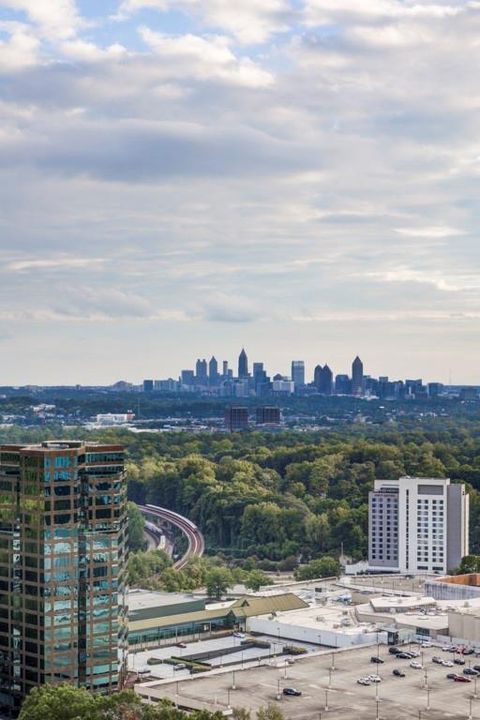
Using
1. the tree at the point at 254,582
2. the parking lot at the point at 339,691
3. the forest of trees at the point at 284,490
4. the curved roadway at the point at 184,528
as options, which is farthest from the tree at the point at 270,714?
the curved roadway at the point at 184,528

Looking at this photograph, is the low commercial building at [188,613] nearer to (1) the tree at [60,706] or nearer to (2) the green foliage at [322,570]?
(2) the green foliage at [322,570]

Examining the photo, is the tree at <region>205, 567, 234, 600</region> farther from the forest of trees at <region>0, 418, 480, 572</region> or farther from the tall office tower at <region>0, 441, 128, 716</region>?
the tall office tower at <region>0, 441, 128, 716</region>

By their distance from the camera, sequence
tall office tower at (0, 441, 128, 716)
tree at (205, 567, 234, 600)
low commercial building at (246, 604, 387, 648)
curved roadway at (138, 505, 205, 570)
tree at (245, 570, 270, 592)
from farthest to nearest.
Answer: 1. curved roadway at (138, 505, 205, 570)
2. tree at (245, 570, 270, 592)
3. tree at (205, 567, 234, 600)
4. low commercial building at (246, 604, 387, 648)
5. tall office tower at (0, 441, 128, 716)

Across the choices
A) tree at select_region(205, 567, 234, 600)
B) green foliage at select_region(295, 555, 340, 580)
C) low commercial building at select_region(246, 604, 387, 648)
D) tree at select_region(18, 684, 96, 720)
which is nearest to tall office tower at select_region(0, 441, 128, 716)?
tree at select_region(18, 684, 96, 720)

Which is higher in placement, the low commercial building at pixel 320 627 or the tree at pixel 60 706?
the tree at pixel 60 706

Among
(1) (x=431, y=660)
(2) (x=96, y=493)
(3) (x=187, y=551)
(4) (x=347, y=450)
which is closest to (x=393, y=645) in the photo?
(1) (x=431, y=660)

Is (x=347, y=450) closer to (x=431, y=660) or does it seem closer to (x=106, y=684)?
(x=431, y=660)

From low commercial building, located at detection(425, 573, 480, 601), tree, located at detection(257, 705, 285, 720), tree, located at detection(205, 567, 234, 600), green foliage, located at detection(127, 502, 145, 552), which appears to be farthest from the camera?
green foliage, located at detection(127, 502, 145, 552)
